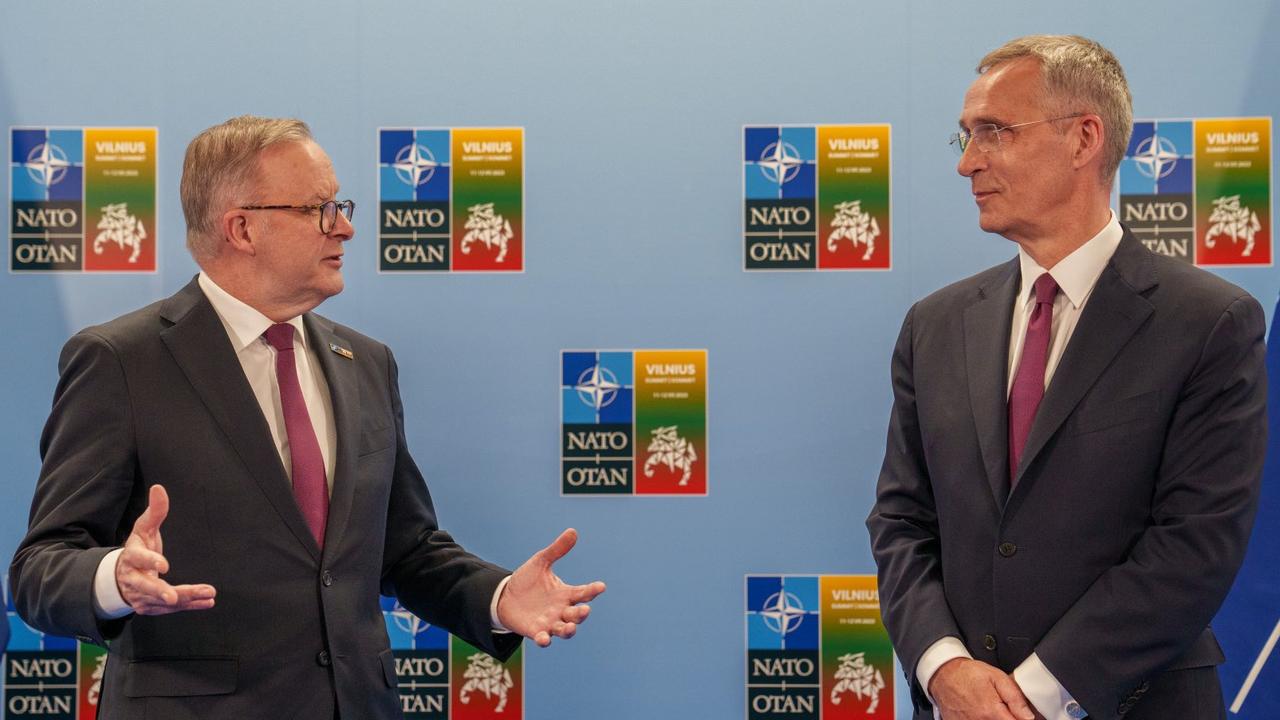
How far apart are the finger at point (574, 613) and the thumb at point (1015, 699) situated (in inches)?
26.7

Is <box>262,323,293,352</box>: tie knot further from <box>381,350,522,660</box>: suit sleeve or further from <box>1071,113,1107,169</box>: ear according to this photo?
<box>1071,113,1107,169</box>: ear

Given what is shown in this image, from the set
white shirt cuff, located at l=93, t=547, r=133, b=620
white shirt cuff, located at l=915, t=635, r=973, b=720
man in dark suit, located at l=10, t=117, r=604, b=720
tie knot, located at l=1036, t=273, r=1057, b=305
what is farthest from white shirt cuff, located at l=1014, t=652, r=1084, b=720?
white shirt cuff, located at l=93, t=547, r=133, b=620

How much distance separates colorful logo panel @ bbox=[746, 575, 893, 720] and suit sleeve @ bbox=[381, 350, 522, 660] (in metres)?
1.04

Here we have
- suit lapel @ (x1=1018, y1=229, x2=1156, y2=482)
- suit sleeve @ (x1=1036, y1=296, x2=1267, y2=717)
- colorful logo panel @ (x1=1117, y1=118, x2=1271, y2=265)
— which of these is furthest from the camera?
colorful logo panel @ (x1=1117, y1=118, x2=1271, y2=265)

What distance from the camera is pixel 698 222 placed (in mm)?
3223

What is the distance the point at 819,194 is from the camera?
3203mm

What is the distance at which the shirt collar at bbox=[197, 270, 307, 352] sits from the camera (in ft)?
7.22

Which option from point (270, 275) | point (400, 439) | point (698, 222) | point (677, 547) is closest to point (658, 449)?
point (677, 547)

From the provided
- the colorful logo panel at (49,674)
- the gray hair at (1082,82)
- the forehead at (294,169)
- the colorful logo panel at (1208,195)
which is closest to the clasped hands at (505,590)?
the forehead at (294,169)

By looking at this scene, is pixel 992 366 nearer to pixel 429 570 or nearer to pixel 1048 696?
pixel 1048 696

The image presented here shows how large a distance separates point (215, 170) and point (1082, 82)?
5.03 feet

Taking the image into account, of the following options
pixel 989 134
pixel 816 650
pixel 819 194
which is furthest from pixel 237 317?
pixel 816 650

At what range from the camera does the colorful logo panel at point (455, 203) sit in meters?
3.23

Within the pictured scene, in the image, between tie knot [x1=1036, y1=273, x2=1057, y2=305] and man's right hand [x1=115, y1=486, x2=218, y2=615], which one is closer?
man's right hand [x1=115, y1=486, x2=218, y2=615]
